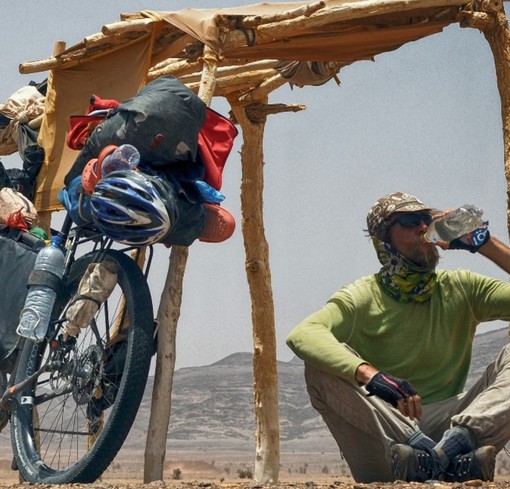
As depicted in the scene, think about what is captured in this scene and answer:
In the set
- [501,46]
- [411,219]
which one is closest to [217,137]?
[411,219]

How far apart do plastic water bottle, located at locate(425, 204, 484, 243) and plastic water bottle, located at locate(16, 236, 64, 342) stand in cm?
185

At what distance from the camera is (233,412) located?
50125 mm

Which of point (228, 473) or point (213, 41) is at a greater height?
point (228, 473)

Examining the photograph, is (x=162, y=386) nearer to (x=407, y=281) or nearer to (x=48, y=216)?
(x=407, y=281)

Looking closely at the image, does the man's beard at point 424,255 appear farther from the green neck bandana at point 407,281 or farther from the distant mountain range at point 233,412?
the distant mountain range at point 233,412

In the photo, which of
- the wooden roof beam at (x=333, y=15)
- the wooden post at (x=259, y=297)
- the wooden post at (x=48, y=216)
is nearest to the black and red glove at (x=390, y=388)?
the wooden roof beam at (x=333, y=15)

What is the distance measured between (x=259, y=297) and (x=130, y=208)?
5358mm

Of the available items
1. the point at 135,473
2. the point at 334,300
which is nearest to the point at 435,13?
the point at 334,300

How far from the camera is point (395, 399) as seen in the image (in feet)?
18.8

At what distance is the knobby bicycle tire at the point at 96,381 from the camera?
600 cm

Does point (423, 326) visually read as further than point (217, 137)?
No

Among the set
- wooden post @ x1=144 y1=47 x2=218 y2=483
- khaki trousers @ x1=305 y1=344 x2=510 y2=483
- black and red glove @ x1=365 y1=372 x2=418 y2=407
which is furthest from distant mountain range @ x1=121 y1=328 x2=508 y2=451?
black and red glove @ x1=365 y1=372 x2=418 y2=407

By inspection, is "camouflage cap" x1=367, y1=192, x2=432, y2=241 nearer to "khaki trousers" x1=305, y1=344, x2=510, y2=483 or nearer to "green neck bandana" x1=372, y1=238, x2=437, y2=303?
"green neck bandana" x1=372, y1=238, x2=437, y2=303

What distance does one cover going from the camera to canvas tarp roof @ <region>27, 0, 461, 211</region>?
862 cm
